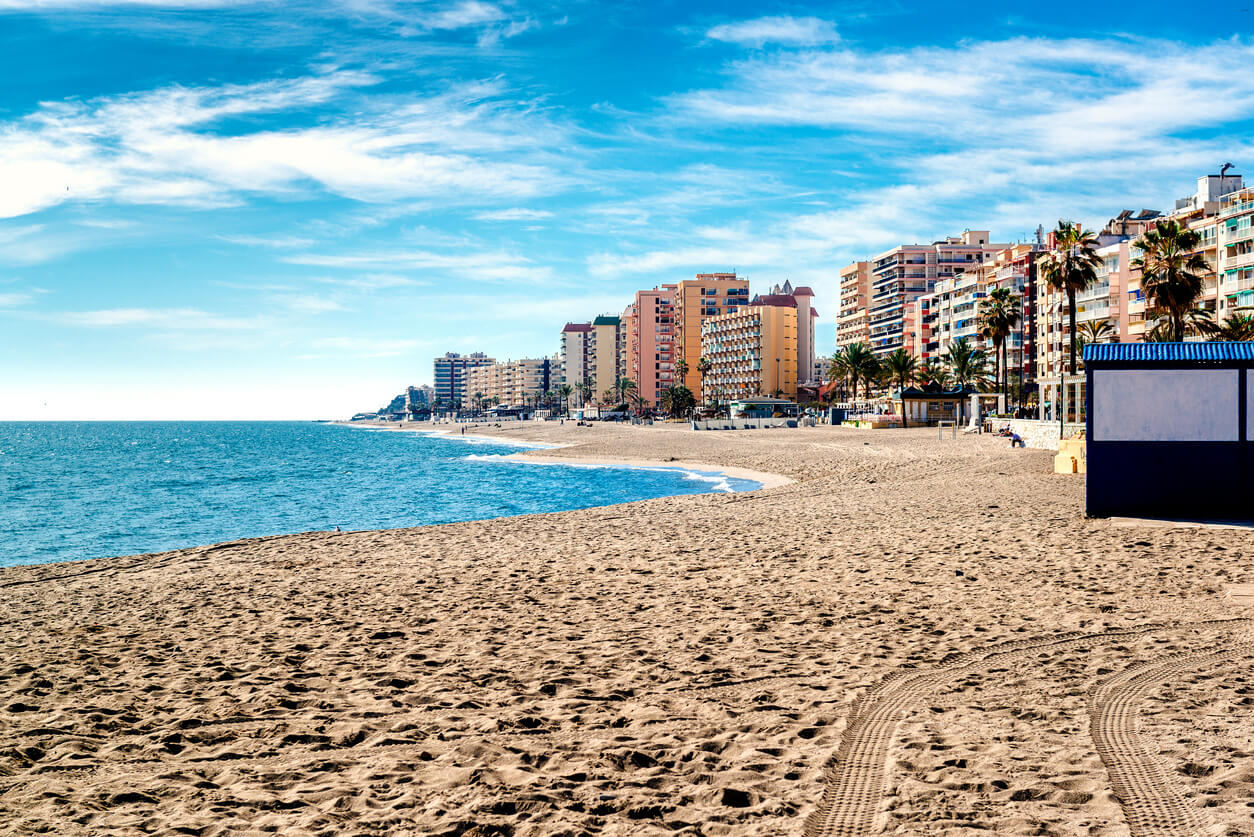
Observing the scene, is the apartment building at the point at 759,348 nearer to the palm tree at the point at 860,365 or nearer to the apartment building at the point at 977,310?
the apartment building at the point at 977,310

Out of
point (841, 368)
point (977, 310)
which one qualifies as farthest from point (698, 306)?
point (977, 310)

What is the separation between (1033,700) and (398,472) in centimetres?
5379

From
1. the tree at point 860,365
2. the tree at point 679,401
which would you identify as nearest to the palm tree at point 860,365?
the tree at point 860,365

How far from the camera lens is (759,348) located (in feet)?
564

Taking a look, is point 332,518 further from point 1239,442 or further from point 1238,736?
point 1238,736

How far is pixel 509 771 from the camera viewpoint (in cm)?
577

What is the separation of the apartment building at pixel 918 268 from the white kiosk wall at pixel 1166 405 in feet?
430

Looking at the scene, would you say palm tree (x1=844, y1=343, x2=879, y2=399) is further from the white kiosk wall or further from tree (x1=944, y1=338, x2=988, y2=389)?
the white kiosk wall

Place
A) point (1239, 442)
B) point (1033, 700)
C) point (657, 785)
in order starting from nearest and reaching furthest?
point (657, 785) < point (1033, 700) < point (1239, 442)

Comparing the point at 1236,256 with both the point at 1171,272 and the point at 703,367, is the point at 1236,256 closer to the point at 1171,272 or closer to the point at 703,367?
the point at 1171,272

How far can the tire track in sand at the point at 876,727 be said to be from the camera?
4953mm

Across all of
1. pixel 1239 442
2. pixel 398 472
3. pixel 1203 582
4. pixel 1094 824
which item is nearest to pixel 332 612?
pixel 1094 824

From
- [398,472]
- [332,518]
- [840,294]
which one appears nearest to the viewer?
[332,518]

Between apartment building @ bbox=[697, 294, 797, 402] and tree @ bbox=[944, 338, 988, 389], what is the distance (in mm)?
60626
